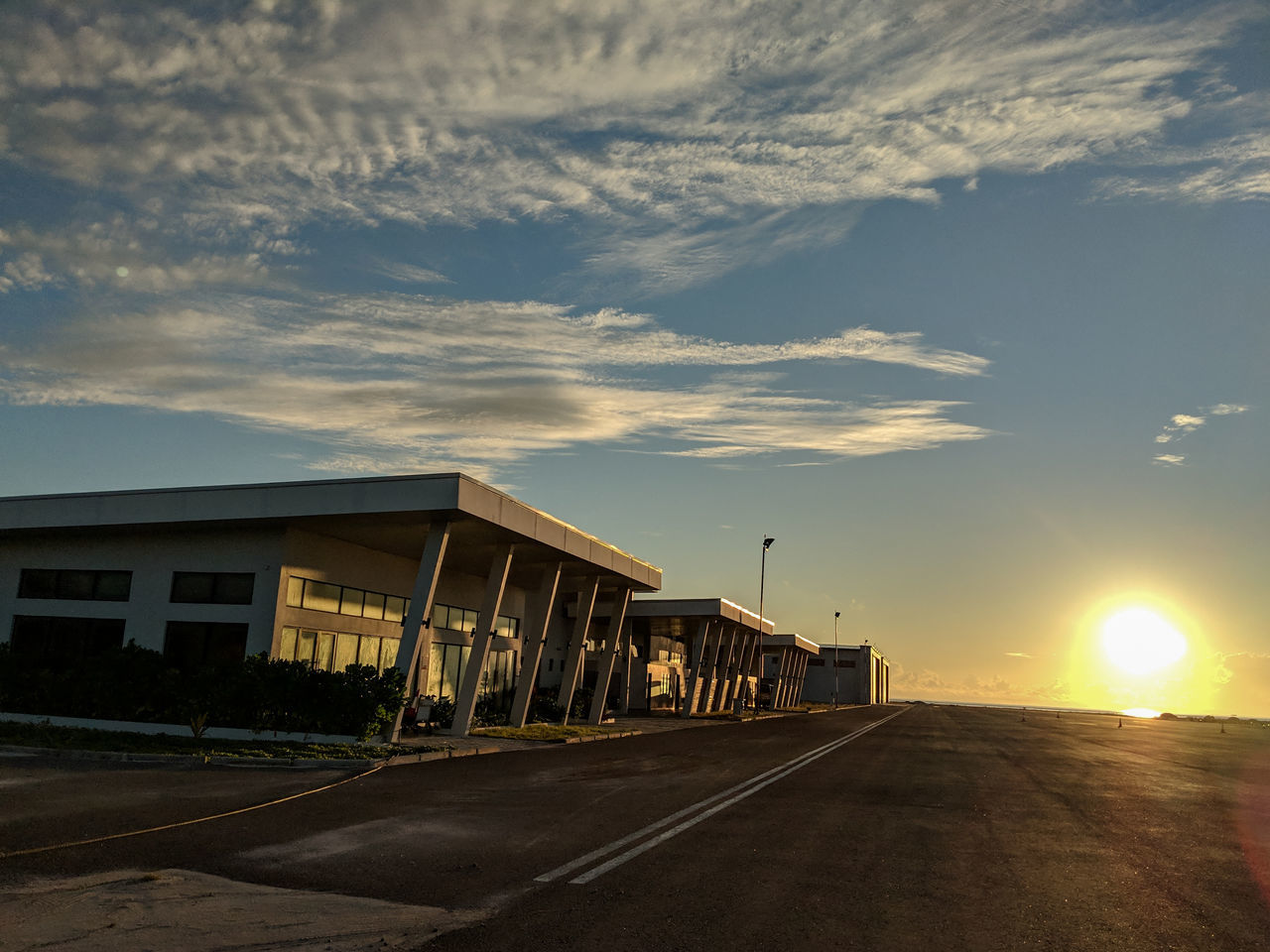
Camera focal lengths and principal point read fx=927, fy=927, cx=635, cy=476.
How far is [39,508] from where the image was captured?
2820cm

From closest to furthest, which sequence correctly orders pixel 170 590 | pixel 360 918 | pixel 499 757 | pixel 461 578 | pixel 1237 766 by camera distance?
pixel 360 918, pixel 499 757, pixel 170 590, pixel 1237 766, pixel 461 578

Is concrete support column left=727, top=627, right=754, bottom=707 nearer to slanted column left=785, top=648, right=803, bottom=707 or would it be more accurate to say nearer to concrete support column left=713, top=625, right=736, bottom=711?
concrete support column left=713, top=625, right=736, bottom=711

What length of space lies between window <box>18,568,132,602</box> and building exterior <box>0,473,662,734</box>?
1.7 inches

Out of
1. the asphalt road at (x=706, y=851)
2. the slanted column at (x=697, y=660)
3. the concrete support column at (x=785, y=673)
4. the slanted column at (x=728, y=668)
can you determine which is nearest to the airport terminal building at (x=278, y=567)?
the asphalt road at (x=706, y=851)

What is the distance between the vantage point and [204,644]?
27141 millimetres

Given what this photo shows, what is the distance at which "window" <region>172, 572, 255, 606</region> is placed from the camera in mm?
27016

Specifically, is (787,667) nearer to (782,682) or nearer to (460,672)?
(782,682)

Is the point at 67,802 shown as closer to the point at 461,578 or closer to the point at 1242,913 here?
the point at 1242,913

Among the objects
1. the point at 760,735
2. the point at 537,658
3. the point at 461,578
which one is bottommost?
the point at 760,735

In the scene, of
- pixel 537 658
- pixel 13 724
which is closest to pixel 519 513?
pixel 537 658

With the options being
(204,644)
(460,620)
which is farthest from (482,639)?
(460,620)

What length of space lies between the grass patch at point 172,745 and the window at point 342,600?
16.8ft

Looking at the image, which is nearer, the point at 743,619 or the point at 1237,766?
the point at 1237,766

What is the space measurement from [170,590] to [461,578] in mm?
12282
